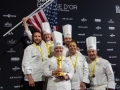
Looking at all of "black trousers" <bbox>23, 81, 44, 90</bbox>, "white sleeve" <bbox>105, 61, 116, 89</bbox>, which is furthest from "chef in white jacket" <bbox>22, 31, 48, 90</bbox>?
"white sleeve" <bbox>105, 61, 116, 89</bbox>

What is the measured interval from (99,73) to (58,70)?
710 millimetres

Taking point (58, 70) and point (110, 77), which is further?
point (110, 77)

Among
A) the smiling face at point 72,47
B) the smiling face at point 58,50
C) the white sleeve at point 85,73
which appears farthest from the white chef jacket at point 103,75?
the smiling face at point 58,50

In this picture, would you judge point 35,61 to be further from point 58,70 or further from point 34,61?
point 58,70

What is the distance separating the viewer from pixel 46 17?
10.2 ft

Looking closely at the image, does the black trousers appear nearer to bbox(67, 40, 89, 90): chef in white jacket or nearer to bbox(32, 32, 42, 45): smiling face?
bbox(67, 40, 89, 90): chef in white jacket

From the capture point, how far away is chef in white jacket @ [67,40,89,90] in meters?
2.69

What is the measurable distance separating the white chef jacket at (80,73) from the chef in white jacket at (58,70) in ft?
0.61

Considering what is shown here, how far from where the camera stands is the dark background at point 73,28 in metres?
3.10

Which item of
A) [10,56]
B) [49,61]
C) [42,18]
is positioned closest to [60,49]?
[49,61]

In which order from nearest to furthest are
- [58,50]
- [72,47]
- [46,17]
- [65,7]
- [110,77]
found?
1. [58,50]
2. [72,47]
3. [110,77]
4. [46,17]
5. [65,7]

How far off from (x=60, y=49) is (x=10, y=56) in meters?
0.99

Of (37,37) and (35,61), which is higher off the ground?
(37,37)

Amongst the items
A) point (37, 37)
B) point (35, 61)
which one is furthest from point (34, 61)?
point (37, 37)
